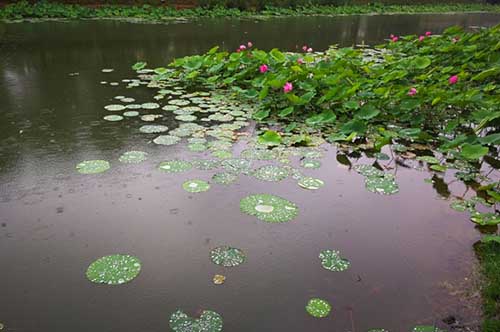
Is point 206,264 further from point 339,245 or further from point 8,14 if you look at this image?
point 8,14

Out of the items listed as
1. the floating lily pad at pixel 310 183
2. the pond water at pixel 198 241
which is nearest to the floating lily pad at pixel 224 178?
the pond water at pixel 198 241

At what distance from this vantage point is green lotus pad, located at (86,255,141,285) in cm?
157

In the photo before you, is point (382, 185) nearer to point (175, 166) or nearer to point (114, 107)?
point (175, 166)

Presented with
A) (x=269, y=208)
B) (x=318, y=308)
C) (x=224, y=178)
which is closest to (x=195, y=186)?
(x=224, y=178)

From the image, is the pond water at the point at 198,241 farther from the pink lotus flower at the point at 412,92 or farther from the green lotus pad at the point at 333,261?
the pink lotus flower at the point at 412,92

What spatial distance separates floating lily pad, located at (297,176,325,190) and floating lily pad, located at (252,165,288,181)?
0.37ft

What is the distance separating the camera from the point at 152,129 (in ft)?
10.1

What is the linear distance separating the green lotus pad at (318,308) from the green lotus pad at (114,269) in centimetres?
71

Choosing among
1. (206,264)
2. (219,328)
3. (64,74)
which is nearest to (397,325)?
(219,328)

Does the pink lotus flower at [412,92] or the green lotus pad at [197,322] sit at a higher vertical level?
the pink lotus flower at [412,92]

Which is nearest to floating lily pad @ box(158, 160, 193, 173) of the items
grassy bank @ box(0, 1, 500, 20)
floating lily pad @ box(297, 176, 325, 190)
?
floating lily pad @ box(297, 176, 325, 190)

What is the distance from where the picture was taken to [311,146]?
2883 mm

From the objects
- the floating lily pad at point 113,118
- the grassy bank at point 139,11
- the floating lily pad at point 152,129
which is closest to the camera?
the floating lily pad at point 152,129

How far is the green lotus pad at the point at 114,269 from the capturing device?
5.16 ft
